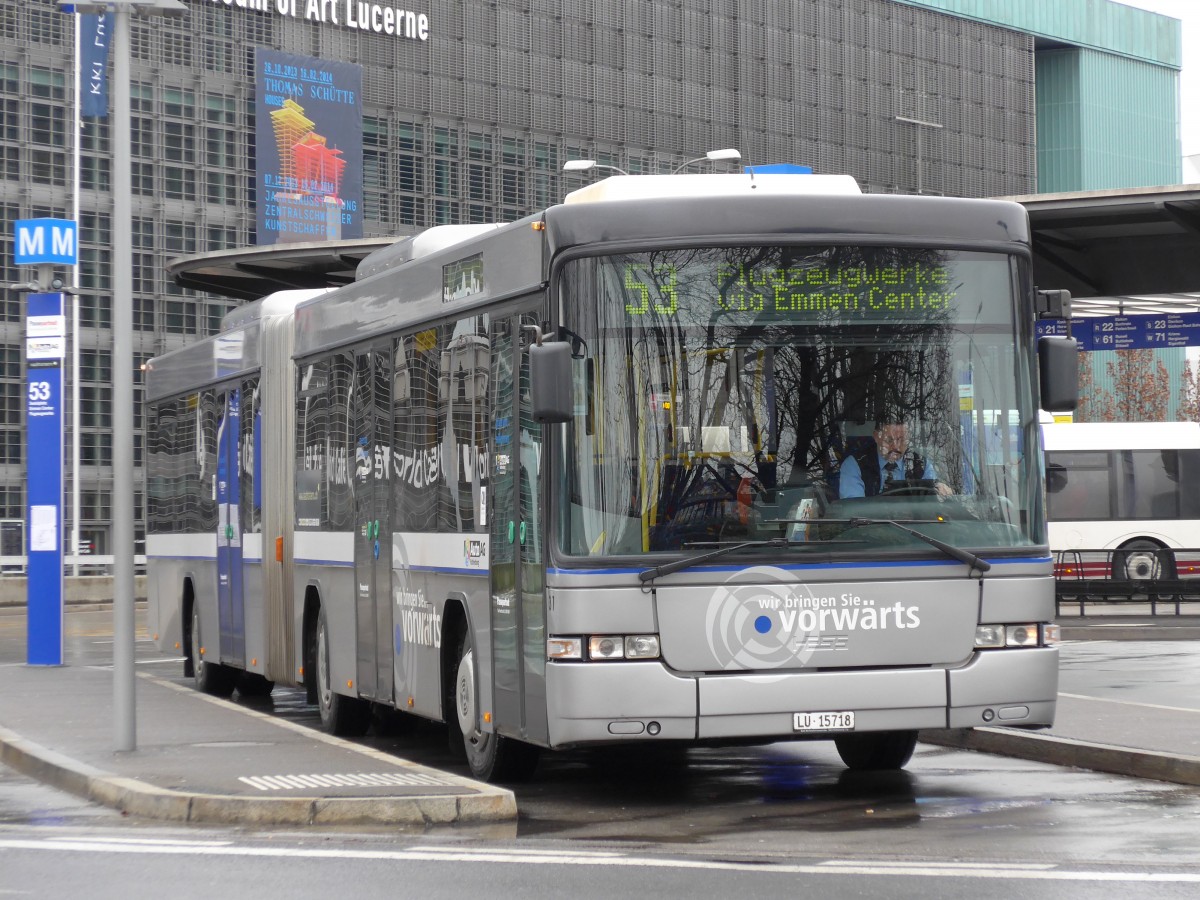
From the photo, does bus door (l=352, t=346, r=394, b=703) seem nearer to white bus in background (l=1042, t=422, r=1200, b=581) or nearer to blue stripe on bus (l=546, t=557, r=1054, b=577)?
blue stripe on bus (l=546, t=557, r=1054, b=577)

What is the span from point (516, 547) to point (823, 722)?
191 cm

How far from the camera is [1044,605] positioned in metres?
10.6

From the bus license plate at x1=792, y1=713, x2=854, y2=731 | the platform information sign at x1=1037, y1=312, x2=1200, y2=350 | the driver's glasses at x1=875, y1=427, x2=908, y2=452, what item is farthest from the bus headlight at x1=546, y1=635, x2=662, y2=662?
the platform information sign at x1=1037, y1=312, x2=1200, y2=350

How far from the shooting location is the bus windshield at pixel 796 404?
10.2m

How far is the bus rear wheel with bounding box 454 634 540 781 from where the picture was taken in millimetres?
11656

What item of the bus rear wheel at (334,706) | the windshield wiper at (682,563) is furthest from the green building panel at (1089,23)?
the windshield wiper at (682,563)

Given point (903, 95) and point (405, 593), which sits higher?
point (903, 95)

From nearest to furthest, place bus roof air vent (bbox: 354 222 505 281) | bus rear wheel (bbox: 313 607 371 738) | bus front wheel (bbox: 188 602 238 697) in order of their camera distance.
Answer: bus roof air vent (bbox: 354 222 505 281) → bus rear wheel (bbox: 313 607 371 738) → bus front wheel (bbox: 188 602 238 697)

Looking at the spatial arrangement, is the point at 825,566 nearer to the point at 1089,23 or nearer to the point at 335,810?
the point at 335,810

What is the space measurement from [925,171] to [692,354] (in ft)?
270

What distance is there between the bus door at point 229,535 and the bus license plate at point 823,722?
8643mm

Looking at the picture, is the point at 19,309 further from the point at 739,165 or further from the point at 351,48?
the point at 739,165

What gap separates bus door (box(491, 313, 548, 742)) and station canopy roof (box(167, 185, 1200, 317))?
13338 millimetres

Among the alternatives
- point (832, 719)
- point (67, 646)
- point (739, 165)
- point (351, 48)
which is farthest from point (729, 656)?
point (739, 165)
